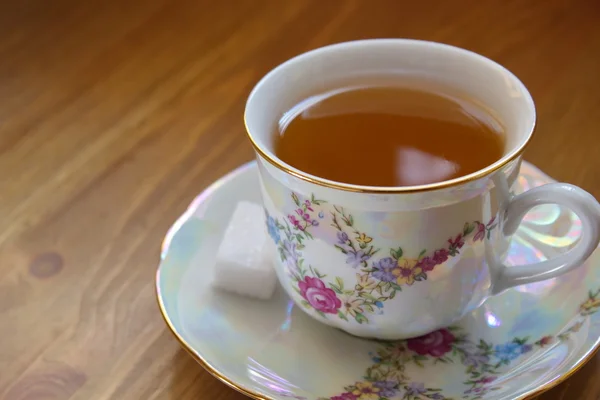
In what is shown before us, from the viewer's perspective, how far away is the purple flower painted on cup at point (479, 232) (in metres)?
0.59

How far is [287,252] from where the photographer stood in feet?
2.12

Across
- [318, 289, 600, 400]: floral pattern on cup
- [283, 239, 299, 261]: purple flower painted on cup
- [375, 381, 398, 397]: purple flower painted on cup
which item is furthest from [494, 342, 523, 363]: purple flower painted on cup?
[283, 239, 299, 261]: purple flower painted on cup

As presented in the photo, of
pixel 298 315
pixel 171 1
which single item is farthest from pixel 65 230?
pixel 171 1

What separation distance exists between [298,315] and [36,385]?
0.27 m

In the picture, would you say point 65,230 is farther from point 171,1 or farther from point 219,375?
point 171,1

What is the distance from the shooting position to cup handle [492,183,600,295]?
579 millimetres

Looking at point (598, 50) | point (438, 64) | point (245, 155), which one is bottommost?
point (598, 50)

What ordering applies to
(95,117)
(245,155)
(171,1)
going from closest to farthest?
(245,155), (95,117), (171,1)

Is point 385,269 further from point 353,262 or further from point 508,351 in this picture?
point 508,351

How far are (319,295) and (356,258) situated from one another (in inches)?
2.8

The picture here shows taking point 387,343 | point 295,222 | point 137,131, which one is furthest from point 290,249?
point 137,131

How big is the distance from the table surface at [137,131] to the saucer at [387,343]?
1.5 inches

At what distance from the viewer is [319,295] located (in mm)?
639

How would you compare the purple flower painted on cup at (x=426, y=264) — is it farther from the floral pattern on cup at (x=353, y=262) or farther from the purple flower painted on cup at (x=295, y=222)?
the purple flower painted on cup at (x=295, y=222)
